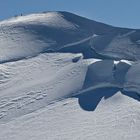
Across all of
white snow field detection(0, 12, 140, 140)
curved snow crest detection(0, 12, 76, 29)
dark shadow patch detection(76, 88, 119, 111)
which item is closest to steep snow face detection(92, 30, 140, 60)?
white snow field detection(0, 12, 140, 140)

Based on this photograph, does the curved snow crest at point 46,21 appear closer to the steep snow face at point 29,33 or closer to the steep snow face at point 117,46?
the steep snow face at point 29,33

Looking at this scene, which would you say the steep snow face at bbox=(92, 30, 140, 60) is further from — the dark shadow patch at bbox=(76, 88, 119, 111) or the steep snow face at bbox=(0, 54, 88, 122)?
the dark shadow patch at bbox=(76, 88, 119, 111)

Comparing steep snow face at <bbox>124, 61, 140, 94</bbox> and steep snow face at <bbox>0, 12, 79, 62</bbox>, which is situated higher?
steep snow face at <bbox>124, 61, 140, 94</bbox>

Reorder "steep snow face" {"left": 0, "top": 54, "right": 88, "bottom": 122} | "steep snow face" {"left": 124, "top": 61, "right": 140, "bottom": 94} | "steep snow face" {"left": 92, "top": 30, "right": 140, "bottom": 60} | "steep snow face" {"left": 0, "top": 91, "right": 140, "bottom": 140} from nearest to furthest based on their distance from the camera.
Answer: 1. "steep snow face" {"left": 0, "top": 91, "right": 140, "bottom": 140}
2. "steep snow face" {"left": 0, "top": 54, "right": 88, "bottom": 122}
3. "steep snow face" {"left": 124, "top": 61, "right": 140, "bottom": 94}
4. "steep snow face" {"left": 92, "top": 30, "right": 140, "bottom": 60}

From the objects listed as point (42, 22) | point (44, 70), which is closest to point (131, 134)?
point (44, 70)

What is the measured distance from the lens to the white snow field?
62.3ft

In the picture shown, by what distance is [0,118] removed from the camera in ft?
66.8

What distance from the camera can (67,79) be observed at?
877 inches

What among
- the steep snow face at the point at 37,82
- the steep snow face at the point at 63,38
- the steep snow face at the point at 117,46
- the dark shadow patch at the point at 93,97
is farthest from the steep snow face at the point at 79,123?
the steep snow face at the point at 63,38

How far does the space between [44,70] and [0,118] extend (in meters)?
3.84

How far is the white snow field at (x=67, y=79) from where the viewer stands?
19.0m

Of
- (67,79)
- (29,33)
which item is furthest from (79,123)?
(29,33)

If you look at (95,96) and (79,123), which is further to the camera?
(95,96)

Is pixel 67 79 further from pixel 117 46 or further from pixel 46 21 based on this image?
pixel 46 21
